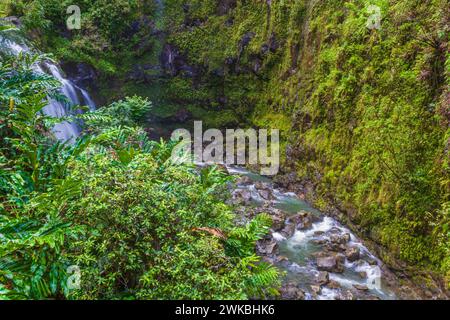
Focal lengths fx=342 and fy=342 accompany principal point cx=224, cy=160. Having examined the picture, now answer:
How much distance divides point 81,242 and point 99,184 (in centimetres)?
62

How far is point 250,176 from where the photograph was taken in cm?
1288

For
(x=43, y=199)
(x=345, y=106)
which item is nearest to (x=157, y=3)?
(x=345, y=106)

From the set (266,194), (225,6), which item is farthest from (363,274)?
(225,6)

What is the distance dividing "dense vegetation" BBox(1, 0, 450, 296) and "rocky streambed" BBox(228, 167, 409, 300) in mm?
478

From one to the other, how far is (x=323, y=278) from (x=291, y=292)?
99 centimetres

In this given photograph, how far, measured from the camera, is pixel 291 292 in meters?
6.49

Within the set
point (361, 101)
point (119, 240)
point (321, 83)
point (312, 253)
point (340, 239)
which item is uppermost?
point (321, 83)

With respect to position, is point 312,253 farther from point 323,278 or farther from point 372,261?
point 372,261

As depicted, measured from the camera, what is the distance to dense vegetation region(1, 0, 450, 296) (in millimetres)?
6809

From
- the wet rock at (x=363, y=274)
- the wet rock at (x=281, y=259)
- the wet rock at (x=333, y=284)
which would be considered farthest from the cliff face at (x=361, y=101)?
the wet rock at (x=281, y=259)

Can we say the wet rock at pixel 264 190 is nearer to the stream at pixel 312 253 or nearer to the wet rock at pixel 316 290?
the stream at pixel 312 253
